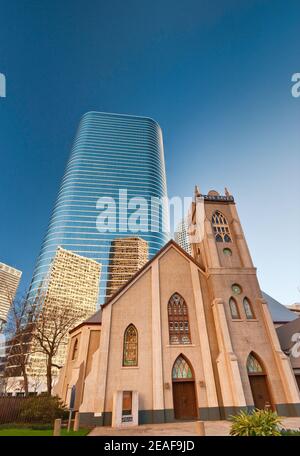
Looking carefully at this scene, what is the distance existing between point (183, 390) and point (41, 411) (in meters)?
9.31

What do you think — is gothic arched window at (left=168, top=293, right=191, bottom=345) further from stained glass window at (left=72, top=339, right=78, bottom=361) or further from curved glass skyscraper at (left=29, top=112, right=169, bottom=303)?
curved glass skyscraper at (left=29, top=112, right=169, bottom=303)

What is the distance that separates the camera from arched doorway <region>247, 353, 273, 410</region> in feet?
53.0

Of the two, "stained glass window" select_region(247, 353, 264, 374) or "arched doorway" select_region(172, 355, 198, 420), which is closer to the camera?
"arched doorway" select_region(172, 355, 198, 420)

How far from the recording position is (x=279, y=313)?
2488 cm

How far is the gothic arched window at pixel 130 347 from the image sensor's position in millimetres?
17266

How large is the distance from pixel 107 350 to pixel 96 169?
88.9 meters

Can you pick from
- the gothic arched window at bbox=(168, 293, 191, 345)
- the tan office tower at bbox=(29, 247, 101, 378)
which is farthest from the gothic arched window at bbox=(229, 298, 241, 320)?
the tan office tower at bbox=(29, 247, 101, 378)

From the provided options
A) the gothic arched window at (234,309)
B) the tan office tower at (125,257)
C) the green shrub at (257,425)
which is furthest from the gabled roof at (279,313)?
the tan office tower at (125,257)

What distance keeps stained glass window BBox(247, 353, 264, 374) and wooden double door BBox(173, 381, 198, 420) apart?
13.5 feet

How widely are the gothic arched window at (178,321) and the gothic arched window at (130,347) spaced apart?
272cm

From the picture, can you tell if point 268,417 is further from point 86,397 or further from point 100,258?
point 100,258

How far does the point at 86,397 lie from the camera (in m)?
16.0
